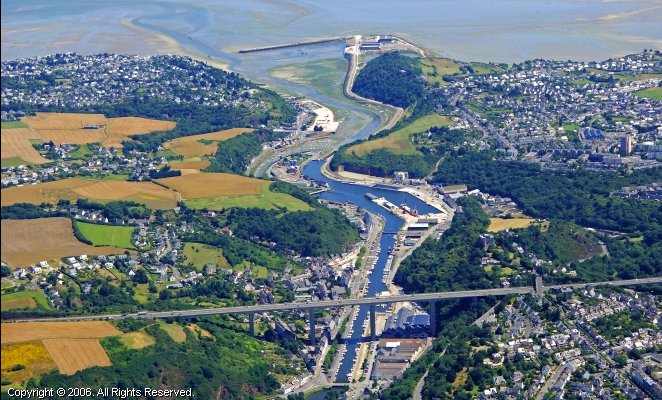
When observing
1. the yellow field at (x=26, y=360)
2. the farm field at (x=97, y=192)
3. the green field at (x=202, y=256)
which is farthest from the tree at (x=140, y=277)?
the yellow field at (x=26, y=360)

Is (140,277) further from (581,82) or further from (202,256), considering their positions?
(581,82)

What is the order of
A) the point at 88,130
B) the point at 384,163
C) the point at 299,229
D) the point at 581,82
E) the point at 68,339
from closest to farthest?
1. the point at 68,339
2. the point at 299,229
3. the point at 384,163
4. the point at 88,130
5. the point at 581,82

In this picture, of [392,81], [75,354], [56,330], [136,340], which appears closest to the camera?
[75,354]

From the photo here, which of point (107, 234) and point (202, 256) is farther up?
point (202, 256)

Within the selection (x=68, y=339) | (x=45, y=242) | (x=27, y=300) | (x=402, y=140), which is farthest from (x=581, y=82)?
(x=68, y=339)

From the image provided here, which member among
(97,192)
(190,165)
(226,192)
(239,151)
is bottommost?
(239,151)

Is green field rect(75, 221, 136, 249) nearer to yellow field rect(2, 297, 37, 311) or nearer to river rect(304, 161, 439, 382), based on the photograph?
yellow field rect(2, 297, 37, 311)

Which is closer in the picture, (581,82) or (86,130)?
(86,130)

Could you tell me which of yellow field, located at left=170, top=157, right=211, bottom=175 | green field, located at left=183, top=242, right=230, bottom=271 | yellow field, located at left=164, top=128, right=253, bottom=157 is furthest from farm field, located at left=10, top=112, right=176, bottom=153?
green field, located at left=183, top=242, right=230, bottom=271
